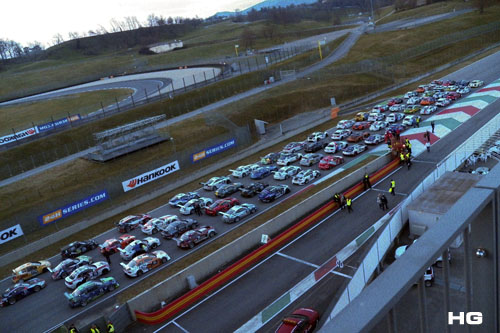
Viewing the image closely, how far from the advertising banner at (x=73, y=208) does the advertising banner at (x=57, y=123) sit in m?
21.9

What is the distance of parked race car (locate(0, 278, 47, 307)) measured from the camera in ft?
79.7

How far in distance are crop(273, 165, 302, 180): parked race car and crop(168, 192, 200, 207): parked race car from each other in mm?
7328

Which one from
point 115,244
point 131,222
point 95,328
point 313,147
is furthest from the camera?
point 313,147

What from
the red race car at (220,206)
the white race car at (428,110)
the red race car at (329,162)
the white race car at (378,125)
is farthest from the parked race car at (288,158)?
the white race car at (428,110)

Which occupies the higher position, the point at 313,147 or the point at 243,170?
the point at 243,170

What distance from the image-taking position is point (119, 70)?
10275 centimetres

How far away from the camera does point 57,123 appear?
5412 cm

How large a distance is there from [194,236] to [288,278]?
26.9ft

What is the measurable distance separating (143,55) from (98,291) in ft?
352

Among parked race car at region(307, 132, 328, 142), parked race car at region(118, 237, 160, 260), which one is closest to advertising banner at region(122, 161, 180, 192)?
parked race car at region(118, 237, 160, 260)

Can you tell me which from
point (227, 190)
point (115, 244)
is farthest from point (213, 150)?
point (115, 244)

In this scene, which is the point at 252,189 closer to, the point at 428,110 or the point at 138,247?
the point at 138,247

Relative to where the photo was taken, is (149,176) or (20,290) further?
(149,176)

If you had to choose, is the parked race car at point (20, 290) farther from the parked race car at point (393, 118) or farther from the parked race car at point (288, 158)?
the parked race car at point (393, 118)
